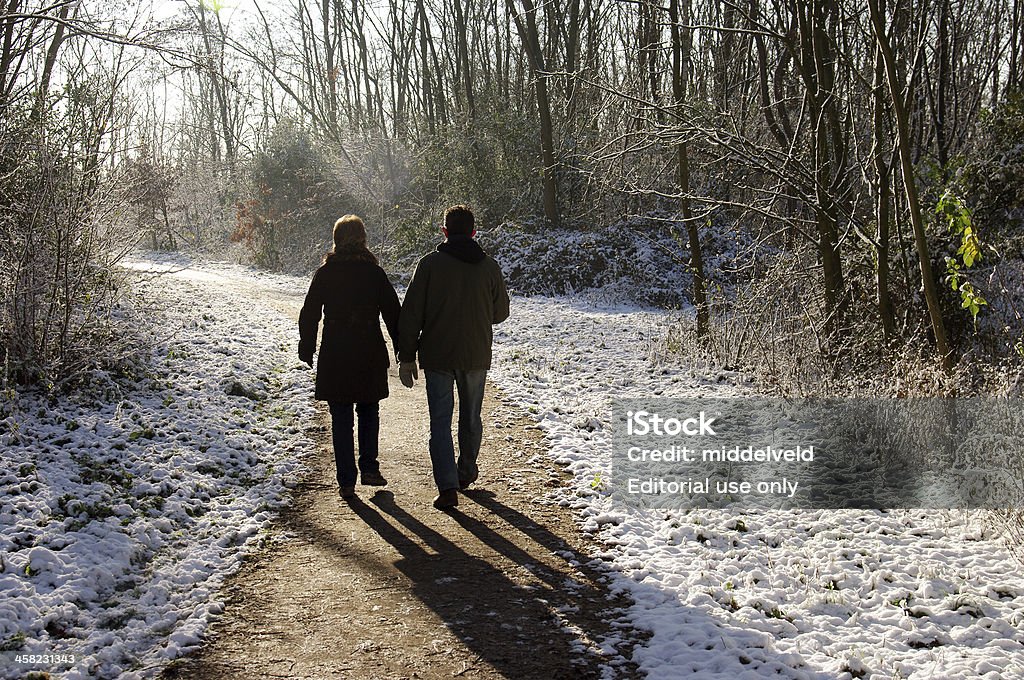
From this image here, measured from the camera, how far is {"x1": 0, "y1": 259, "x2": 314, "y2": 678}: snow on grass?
434 cm

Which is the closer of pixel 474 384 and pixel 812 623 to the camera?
pixel 812 623

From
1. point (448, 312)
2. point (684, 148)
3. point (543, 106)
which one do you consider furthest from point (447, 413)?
point (543, 106)

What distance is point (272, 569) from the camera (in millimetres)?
5227

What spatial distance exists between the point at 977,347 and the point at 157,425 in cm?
882

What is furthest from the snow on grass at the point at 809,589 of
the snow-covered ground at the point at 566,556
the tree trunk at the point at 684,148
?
the tree trunk at the point at 684,148

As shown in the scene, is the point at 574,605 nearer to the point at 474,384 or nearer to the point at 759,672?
the point at 759,672

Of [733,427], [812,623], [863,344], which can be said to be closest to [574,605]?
[812,623]

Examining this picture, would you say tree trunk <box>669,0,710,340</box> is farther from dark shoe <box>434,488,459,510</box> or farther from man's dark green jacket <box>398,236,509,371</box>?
dark shoe <box>434,488,459,510</box>

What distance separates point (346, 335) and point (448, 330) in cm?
93

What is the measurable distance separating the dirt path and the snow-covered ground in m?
0.21

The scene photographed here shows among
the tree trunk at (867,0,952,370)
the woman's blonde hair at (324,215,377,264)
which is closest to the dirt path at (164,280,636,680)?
the woman's blonde hair at (324,215,377,264)

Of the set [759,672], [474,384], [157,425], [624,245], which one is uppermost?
[624,245]

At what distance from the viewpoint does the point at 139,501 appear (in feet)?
19.8

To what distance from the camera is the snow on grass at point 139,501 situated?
171 inches
